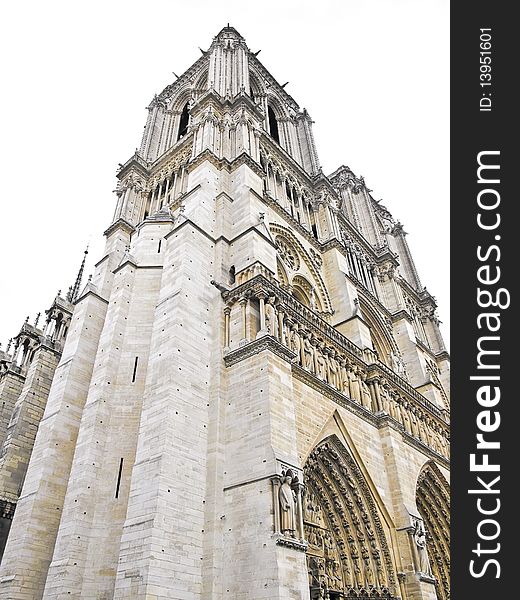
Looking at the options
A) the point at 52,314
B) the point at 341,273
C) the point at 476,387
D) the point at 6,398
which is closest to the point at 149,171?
the point at 52,314

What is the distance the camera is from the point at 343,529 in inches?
502

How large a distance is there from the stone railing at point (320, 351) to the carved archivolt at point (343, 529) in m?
2.09

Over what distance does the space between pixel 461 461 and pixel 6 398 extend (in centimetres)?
1796

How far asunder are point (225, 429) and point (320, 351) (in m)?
4.49

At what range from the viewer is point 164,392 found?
36.1 ft

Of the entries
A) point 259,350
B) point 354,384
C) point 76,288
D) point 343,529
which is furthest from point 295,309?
point 76,288

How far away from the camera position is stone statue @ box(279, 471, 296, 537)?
9.14 metres

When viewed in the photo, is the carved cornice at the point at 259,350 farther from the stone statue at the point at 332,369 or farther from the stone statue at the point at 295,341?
the stone statue at the point at 332,369

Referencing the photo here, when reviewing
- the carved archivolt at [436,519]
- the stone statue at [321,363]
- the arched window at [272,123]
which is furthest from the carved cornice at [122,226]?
the carved archivolt at [436,519]

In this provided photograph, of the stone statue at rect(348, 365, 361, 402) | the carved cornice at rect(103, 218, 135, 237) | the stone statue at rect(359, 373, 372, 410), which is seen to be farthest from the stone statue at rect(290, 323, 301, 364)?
the carved cornice at rect(103, 218, 135, 237)

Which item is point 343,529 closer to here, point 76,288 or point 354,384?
point 354,384

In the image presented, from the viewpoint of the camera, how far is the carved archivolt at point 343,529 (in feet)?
39.1

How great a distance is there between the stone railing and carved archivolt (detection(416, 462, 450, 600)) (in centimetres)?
127

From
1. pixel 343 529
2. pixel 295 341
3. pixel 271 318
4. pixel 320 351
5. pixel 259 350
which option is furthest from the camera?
pixel 320 351
